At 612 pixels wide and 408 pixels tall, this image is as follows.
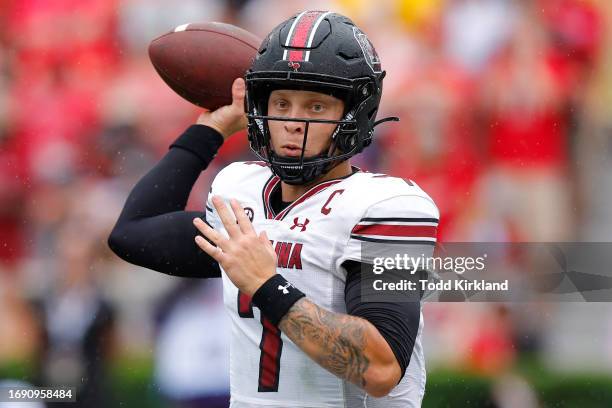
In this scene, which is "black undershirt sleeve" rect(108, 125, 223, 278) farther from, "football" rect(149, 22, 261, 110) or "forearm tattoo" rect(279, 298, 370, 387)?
"forearm tattoo" rect(279, 298, 370, 387)

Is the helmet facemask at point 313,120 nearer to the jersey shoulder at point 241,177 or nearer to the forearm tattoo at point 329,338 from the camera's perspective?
the jersey shoulder at point 241,177

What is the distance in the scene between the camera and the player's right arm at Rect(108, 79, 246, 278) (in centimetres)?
278

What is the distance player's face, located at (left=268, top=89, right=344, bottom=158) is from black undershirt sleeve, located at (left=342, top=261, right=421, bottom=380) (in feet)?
1.36

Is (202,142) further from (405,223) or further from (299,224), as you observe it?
(405,223)

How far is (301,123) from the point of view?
2.49 m

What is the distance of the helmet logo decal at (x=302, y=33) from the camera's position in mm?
2500

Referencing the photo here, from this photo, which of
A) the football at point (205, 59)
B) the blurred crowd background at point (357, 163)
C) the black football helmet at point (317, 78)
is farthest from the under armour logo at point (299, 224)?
the blurred crowd background at point (357, 163)

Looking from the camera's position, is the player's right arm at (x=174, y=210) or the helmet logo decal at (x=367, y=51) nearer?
the helmet logo decal at (x=367, y=51)

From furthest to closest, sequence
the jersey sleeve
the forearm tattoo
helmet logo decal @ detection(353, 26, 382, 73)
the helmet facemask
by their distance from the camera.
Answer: helmet logo decal @ detection(353, 26, 382, 73), the helmet facemask, the jersey sleeve, the forearm tattoo

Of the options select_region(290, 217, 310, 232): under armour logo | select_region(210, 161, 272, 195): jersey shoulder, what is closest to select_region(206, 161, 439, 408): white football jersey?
select_region(290, 217, 310, 232): under armour logo

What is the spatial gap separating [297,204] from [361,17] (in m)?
3.38

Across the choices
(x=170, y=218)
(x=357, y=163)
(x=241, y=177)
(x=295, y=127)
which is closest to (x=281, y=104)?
(x=295, y=127)

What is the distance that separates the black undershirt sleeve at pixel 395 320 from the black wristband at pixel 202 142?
0.82m

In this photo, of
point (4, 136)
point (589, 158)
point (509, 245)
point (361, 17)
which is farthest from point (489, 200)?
point (4, 136)
